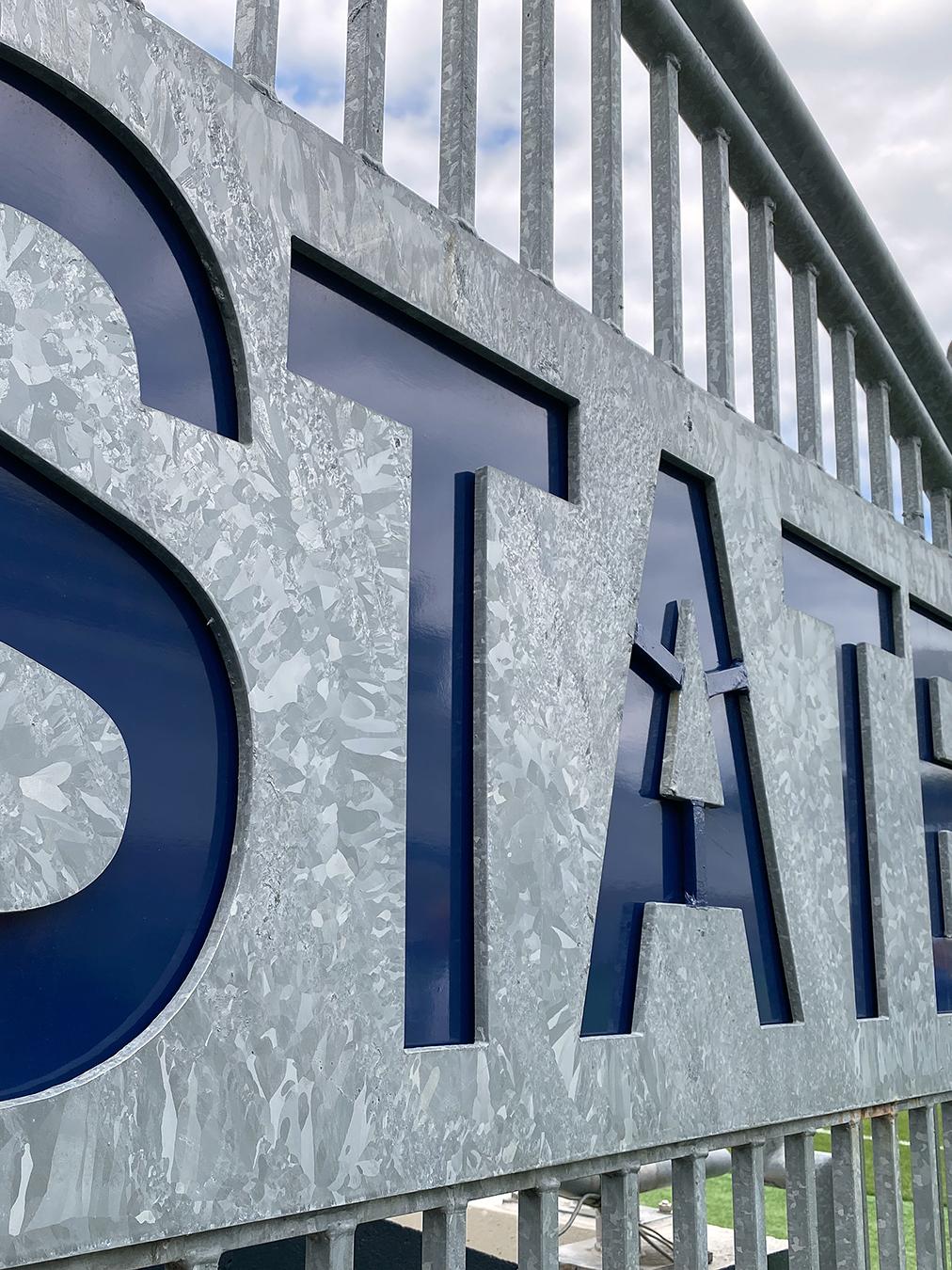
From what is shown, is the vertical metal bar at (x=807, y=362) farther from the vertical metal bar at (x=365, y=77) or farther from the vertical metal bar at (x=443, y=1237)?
the vertical metal bar at (x=443, y=1237)

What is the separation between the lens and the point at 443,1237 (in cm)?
150

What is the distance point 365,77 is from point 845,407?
5.29ft

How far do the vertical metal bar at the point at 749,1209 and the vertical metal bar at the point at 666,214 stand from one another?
4.61 ft

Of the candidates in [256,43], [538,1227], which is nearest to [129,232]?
[256,43]

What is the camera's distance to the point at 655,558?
212cm

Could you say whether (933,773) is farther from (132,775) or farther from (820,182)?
(132,775)

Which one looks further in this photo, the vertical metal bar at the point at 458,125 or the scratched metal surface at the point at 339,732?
the vertical metal bar at the point at 458,125

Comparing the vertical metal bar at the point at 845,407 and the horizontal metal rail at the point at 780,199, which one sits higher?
the horizontal metal rail at the point at 780,199

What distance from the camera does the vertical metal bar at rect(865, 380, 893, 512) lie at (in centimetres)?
303

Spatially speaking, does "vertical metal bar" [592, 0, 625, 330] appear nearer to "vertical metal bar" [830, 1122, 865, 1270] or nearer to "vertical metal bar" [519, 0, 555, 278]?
"vertical metal bar" [519, 0, 555, 278]

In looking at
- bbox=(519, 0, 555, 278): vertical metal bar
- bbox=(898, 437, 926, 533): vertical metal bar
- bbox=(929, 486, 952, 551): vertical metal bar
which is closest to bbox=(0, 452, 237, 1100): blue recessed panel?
bbox=(519, 0, 555, 278): vertical metal bar

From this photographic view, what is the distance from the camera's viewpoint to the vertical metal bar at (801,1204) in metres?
2.17

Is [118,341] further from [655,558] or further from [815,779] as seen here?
[815,779]

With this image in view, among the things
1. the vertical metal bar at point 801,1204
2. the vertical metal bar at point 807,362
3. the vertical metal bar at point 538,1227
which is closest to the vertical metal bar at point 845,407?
the vertical metal bar at point 807,362
